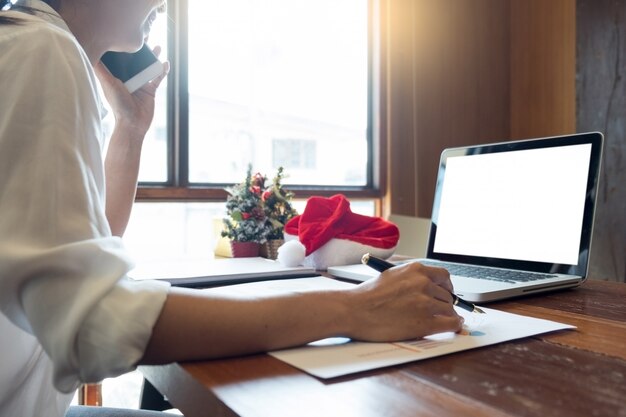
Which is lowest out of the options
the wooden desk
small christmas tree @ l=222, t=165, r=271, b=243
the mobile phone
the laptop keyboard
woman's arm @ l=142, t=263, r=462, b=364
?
the wooden desk

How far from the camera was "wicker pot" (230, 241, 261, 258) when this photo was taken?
4.55ft

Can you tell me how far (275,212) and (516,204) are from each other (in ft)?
2.14

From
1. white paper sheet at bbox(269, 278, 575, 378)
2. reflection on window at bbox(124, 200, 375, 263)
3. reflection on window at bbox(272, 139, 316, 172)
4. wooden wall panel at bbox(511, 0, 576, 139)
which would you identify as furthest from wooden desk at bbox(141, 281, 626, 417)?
wooden wall panel at bbox(511, 0, 576, 139)

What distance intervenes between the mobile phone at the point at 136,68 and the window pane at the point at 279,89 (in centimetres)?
105

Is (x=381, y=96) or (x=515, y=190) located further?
(x=381, y=96)

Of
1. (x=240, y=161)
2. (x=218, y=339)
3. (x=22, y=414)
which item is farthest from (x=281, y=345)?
(x=240, y=161)

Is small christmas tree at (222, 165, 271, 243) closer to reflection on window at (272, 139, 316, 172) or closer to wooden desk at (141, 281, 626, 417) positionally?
wooden desk at (141, 281, 626, 417)

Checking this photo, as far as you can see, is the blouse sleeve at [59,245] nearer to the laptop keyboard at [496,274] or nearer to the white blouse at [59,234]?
the white blouse at [59,234]

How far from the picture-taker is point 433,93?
272cm

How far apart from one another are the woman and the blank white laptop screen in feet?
1.48

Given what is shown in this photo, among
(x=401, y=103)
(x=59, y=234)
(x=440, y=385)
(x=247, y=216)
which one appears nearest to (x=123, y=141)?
(x=247, y=216)

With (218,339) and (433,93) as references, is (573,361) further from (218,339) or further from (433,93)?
(433,93)

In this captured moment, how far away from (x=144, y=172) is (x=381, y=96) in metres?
1.26

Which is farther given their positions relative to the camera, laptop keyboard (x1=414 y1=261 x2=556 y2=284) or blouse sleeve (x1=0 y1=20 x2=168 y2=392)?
laptop keyboard (x1=414 y1=261 x2=556 y2=284)
